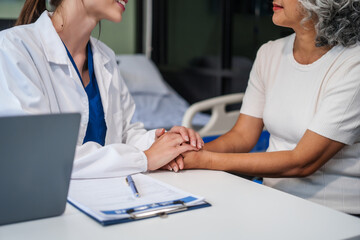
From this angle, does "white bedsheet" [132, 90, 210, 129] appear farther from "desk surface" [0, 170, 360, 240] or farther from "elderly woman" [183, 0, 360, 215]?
"desk surface" [0, 170, 360, 240]

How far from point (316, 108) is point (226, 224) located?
2.67 feet

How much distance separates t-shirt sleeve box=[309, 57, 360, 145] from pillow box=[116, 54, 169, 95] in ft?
8.32

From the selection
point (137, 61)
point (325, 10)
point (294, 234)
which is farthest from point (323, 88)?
point (137, 61)

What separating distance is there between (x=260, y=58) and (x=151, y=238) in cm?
116

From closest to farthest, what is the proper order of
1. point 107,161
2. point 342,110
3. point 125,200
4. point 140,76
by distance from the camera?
point 125,200 → point 107,161 → point 342,110 → point 140,76

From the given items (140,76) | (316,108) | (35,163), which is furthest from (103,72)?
(140,76)

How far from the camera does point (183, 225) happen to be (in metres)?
0.91

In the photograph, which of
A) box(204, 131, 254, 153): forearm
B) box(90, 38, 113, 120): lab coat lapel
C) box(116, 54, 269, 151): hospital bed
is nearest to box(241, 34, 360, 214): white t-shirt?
box(204, 131, 254, 153): forearm

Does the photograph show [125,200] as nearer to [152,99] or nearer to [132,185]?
[132,185]

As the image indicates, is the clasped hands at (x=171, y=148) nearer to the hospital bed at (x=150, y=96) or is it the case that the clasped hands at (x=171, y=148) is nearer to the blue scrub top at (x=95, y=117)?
the blue scrub top at (x=95, y=117)

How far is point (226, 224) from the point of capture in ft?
3.02

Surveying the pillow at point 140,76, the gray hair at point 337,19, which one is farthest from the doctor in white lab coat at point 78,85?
the pillow at point 140,76

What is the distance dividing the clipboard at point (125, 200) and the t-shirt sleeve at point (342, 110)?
1.99ft

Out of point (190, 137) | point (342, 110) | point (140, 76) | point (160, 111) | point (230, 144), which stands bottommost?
point (160, 111)
